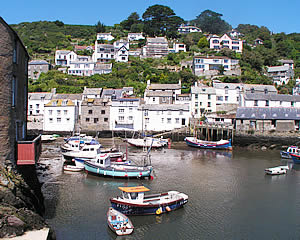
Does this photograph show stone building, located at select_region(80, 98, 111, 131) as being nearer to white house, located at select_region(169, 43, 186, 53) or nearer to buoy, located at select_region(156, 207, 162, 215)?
buoy, located at select_region(156, 207, 162, 215)

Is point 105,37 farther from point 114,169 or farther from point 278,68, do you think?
point 114,169

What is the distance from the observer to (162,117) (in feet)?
199

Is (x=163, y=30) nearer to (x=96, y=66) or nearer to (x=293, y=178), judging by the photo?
(x=96, y=66)

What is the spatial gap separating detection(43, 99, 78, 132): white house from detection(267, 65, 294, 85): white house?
58905mm

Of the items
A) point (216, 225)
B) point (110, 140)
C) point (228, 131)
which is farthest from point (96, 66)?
point (216, 225)

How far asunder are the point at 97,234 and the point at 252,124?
44346mm

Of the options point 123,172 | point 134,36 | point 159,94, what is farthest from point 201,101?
point 134,36

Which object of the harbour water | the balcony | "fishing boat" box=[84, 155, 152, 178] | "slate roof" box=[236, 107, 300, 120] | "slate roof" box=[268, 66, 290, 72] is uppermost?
"slate roof" box=[268, 66, 290, 72]

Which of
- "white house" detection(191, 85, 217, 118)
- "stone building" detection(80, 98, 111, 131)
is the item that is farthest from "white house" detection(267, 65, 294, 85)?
"stone building" detection(80, 98, 111, 131)

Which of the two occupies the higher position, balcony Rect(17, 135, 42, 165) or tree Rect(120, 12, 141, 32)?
tree Rect(120, 12, 141, 32)

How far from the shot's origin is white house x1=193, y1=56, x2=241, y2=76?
86.1 meters

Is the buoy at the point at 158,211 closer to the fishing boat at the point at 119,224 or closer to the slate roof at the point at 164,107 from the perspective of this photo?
the fishing boat at the point at 119,224

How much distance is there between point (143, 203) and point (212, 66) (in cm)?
7185

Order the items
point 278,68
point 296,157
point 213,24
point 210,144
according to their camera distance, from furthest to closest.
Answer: point 213,24 < point 278,68 < point 210,144 < point 296,157
